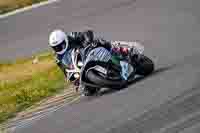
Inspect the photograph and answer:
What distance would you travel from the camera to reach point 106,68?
45.5 ft

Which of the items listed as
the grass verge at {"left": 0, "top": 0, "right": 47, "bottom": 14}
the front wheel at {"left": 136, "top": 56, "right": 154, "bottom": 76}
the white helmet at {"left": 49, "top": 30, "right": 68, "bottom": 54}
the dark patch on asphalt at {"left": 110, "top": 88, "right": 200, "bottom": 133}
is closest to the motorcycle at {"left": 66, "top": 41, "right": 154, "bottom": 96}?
the front wheel at {"left": 136, "top": 56, "right": 154, "bottom": 76}

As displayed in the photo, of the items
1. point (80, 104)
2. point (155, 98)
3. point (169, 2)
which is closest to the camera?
point (155, 98)

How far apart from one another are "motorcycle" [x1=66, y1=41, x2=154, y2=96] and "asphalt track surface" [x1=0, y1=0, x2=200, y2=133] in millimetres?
222

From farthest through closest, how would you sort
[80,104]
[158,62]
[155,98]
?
1. [158,62]
2. [80,104]
3. [155,98]

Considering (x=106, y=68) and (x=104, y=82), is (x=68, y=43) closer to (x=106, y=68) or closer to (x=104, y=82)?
(x=106, y=68)

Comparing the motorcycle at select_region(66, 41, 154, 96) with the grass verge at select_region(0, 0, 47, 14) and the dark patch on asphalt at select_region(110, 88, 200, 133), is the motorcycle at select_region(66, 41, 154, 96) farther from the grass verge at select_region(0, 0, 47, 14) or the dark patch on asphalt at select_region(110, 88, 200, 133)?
the grass verge at select_region(0, 0, 47, 14)

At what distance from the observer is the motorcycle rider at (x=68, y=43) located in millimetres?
14031

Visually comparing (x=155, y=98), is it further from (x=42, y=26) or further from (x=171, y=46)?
(x=42, y=26)

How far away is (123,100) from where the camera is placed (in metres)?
12.6

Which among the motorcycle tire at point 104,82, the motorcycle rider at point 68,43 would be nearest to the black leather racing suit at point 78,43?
the motorcycle rider at point 68,43

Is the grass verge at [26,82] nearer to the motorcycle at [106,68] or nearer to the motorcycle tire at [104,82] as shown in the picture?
the motorcycle at [106,68]

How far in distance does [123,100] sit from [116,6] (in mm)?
10733

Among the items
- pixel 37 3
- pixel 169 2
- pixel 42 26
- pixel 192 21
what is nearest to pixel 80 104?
pixel 192 21

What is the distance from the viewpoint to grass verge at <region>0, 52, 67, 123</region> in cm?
1555
